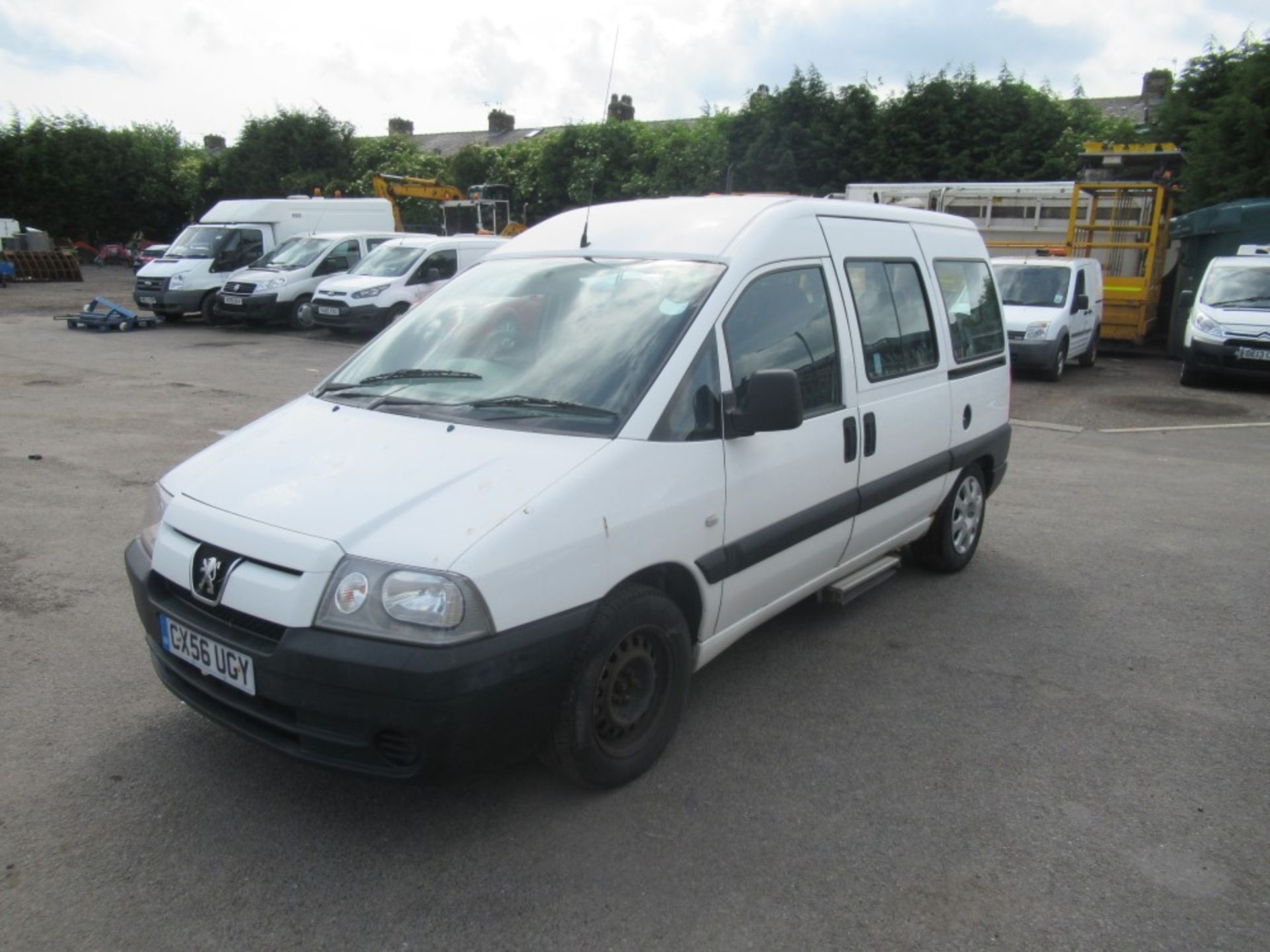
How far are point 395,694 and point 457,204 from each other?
28.0 meters

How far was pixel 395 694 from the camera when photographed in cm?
271

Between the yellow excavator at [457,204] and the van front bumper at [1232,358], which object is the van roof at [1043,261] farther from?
the yellow excavator at [457,204]

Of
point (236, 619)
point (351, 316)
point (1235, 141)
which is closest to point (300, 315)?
point (351, 316)

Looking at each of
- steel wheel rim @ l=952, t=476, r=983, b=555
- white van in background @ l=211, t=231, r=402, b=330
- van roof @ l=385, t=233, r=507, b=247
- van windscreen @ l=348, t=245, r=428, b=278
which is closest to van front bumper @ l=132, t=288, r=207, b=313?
white van in background @ l=211, t=231, r=402, b=330

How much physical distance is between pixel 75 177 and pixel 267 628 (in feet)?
152

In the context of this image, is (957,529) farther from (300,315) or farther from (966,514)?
(300,315)

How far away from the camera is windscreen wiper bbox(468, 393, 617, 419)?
338cm

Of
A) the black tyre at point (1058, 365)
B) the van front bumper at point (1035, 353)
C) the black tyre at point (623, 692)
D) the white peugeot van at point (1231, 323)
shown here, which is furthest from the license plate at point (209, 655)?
the white peugeot van at point (1231, 323)

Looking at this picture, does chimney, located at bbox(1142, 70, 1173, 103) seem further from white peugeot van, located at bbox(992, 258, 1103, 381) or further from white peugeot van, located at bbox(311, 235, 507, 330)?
white peugeot van, located at bbox(311, 235, 507, 330)

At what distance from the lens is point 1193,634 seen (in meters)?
Answer: 4.96

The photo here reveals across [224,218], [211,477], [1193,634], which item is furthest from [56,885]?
[224,218]

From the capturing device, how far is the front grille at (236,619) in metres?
2.87

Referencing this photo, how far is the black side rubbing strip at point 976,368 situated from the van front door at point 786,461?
127cm

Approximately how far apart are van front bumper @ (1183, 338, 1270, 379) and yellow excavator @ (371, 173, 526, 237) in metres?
17.6
